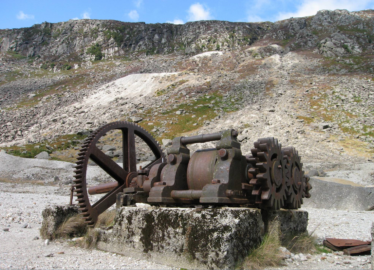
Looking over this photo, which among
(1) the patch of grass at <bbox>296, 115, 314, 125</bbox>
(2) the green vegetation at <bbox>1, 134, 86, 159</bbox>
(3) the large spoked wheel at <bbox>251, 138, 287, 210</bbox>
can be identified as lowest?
(3) the large spoked wheel at <bbox>251, 138, 287, 210</bbox>

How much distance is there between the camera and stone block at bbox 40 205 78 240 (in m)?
6.84

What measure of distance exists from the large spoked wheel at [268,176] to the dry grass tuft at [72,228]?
389 cm

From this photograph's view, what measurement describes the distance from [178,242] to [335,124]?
82.4ft

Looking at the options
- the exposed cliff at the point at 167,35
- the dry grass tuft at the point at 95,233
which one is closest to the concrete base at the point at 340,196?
the dry grass tuft at the point at 95,233

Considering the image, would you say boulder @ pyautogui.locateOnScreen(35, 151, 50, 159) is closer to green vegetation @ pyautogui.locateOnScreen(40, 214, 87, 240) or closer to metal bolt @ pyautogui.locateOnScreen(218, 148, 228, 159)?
green vegetation @ pyautogui.locateOnScreen(40, 214, 87, 240)

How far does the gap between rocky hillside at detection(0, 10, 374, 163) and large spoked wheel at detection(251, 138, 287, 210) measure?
A: 58.8ft

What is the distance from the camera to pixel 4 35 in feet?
288

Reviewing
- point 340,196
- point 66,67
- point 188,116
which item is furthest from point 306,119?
point 66,67

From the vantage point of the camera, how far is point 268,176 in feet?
15.9

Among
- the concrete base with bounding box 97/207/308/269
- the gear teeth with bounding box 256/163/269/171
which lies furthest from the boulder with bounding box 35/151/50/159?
the gear teeth with bounding box 256/163/269/171

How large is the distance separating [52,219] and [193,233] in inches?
150

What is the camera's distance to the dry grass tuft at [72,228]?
6.73 metres

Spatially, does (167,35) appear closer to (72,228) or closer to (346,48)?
(346,48)

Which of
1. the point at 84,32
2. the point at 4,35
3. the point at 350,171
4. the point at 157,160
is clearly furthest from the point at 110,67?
the point at 157,160
